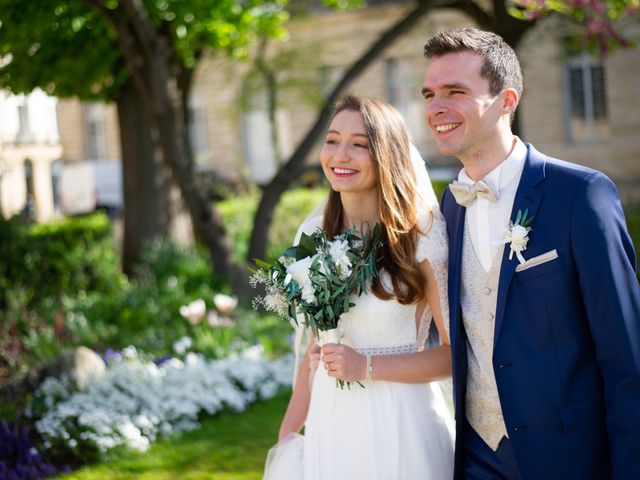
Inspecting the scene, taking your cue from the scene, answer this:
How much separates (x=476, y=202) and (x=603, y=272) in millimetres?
569

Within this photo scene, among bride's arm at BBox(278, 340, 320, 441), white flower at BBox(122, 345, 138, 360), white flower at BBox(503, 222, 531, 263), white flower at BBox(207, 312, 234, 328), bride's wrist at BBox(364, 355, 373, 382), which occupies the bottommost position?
white flower at BBox(122, 345, 138, 360)

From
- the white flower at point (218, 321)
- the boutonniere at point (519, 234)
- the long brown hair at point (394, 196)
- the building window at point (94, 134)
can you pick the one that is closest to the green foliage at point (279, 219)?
the white flower at point (218, 321)

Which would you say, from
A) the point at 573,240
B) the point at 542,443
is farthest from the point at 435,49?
the point at 542,443

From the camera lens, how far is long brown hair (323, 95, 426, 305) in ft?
10.5

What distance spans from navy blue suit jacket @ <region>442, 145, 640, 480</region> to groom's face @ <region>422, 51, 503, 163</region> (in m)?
0.21

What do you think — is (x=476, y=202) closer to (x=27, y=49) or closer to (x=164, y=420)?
(x=164, y=420)

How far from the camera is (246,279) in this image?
10.3m

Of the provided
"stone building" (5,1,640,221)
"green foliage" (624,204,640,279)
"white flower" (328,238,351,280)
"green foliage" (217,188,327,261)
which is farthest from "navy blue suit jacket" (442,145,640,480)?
"stone building" (5,1,640,221)

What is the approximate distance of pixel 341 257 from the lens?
3168 mm

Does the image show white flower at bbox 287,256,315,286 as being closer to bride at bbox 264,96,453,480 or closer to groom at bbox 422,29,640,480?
bride at bbox 264,96,453,480

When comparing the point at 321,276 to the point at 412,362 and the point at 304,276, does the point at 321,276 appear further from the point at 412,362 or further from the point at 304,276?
the point at 412,362

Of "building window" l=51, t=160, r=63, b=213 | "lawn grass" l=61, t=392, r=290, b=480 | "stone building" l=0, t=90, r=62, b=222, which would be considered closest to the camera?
"lawn grass" l=61, t=392, r=290, b=480

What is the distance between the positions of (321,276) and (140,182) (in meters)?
9.26

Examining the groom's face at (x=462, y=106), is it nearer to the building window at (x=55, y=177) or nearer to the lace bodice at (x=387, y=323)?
the lace bodice at (x=387, y=323)
